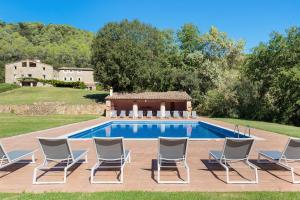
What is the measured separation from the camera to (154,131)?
62.0 feet

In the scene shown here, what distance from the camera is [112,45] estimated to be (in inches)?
1250

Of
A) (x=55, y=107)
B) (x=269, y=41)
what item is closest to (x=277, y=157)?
(x=269, y=41)

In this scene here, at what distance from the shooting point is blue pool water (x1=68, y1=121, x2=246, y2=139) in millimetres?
15884

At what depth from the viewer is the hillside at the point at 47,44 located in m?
67.2

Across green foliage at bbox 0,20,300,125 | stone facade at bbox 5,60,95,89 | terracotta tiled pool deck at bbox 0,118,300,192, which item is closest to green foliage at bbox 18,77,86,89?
stone facade at bbox 5,60,95,89

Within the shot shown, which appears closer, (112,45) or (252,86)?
(252,86)

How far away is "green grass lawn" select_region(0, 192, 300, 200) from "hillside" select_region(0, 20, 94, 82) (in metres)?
66.6

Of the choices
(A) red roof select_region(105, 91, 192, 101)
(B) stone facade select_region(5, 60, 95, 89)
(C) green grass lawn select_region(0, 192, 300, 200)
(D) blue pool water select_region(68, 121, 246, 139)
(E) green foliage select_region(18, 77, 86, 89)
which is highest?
(B) stone facade select_region(5, 60, 95, 89)

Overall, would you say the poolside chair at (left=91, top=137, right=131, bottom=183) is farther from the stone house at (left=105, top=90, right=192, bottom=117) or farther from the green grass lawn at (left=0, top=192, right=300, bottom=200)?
the stone house at (left=105, top=90, right=192, bottom=117)

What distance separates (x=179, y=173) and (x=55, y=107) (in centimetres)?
2639

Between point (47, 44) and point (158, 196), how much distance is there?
2913 inches

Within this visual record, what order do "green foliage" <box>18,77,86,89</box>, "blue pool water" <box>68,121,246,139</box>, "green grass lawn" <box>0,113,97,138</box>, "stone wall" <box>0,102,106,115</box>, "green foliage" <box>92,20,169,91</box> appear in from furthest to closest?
"green foliage" <box>18,77,86,89</box>, "green foliage" <box>92,20,169,91</box>, "stone wall" <box>0,102,106,115</box>, "blue pool water" <box>68,121,246,139</box>, "green grass lawn" <box>0,113,97,138</box>

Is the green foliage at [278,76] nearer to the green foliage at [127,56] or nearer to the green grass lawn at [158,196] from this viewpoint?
the green foliage at [127,56]

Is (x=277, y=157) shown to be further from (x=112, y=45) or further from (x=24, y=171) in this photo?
(x=112, y=45)
